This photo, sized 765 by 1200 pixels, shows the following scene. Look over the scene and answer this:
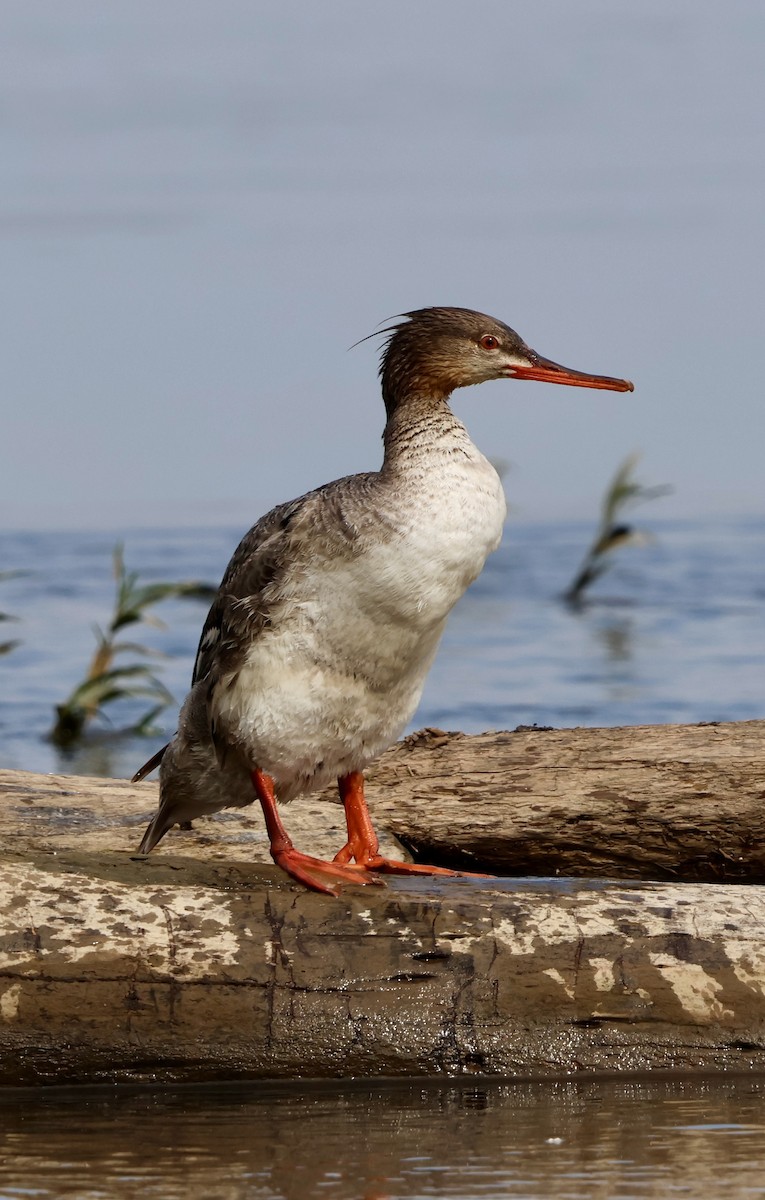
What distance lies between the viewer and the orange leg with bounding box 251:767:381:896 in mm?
4895

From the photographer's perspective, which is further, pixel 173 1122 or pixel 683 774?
pixel 683 774

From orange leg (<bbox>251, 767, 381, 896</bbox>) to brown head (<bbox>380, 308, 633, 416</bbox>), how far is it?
1.36m

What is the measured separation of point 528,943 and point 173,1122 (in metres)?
1.08

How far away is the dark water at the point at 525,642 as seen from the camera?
1300cm

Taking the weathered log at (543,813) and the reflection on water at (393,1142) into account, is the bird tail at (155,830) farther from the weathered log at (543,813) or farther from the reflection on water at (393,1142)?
the reflection on water at (393,1142)

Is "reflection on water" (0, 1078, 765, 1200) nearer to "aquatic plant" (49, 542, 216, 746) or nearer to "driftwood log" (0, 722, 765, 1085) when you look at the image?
"driftwood log" (0, 722, 765, 1085)

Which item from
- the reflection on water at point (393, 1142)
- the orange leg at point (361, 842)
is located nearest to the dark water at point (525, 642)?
the orange leg at point (361, 842)

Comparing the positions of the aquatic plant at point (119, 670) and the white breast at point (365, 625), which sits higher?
the white breast at point (365, 625)

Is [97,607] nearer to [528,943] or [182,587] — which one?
[182,587]

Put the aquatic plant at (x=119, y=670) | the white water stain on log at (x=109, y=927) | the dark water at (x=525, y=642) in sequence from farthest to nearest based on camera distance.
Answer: the dark water at (x=525, y=642) → the aquatic plant at (x=119, y=670) → the white water stain on log at (x=109, y=927)

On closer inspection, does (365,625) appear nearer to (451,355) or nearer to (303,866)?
(303,866)

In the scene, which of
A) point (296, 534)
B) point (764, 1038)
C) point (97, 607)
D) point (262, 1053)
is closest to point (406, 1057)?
point (262, 1053)

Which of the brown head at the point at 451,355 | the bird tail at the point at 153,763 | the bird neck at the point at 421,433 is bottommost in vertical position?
the bird tail at the point at 153,763

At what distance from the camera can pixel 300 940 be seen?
15.3 ft
